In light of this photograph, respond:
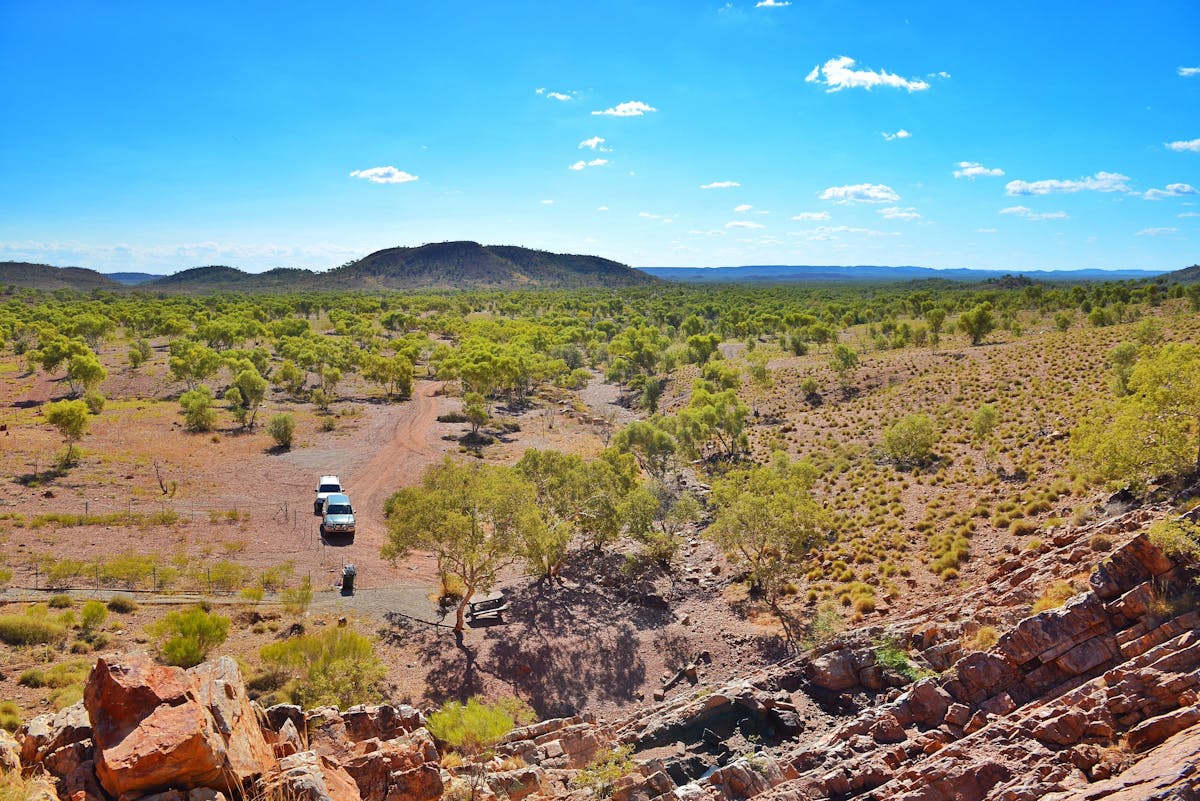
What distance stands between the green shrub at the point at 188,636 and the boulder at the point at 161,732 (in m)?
9.64

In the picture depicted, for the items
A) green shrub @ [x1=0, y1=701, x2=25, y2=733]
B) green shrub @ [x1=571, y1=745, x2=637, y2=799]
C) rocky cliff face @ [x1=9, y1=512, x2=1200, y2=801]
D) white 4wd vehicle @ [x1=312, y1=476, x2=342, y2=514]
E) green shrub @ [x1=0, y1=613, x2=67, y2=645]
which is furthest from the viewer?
white 4wd vehicle @ [x1=312, y1=476, x2=342, y2=514]

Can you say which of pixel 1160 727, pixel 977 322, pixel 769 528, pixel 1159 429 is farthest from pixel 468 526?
pixel 977 322

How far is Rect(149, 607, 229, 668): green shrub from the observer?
18484 mm

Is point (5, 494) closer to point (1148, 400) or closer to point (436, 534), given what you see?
point (436, 534)

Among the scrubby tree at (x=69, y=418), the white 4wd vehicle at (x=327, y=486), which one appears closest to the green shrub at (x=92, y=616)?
the white 4wd vehicle at (x=327, y=486)

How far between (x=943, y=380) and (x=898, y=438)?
19.6 meters

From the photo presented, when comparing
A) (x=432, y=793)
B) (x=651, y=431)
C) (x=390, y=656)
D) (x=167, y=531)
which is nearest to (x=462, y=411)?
(x=651, y=431)

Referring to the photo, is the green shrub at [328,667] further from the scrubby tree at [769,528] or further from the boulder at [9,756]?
the scrubby tree at [769,528]

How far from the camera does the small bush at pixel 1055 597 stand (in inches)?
614

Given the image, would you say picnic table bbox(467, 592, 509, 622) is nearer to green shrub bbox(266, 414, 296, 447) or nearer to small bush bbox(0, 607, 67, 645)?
small bush bbox(0, 607, 67, 645)

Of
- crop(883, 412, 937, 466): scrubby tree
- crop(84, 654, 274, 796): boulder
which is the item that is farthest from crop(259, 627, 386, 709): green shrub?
crop(883, 412, 937, 466): scrubby tree

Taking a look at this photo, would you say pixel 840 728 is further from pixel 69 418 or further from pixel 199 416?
pixel 199 416

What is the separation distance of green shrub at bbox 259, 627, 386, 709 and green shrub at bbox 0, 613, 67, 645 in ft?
21.7

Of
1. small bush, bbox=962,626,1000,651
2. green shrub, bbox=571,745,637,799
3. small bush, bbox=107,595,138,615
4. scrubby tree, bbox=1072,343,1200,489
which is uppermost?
scrubby tree, bbox=1072,343,1200,489
